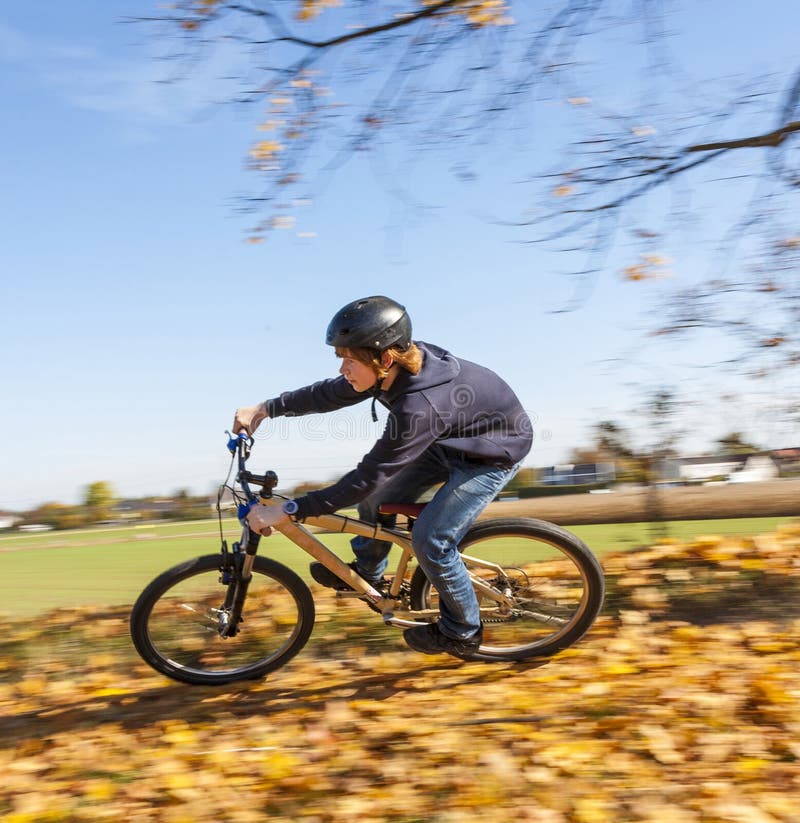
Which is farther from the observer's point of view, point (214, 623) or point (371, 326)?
point (214, 623)

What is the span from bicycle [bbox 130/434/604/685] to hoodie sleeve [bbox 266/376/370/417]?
1.19ft

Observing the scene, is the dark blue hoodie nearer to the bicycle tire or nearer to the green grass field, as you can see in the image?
the bicycle tire

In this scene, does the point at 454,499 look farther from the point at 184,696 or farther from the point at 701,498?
the point at 701,498

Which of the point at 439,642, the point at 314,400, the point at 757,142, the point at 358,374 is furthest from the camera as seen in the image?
the point at 757,142

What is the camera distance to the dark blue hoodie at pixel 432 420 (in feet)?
12.7

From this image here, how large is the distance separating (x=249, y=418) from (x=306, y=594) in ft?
3.18

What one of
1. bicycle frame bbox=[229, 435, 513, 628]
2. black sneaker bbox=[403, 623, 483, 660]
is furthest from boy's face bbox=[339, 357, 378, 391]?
black sneaker bbox=[403, 623, 483, 660]

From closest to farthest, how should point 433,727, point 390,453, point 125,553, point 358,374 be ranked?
point 433,727 < point 390,453 < point 358,374 < point 125,553

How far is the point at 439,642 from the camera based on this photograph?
14.2 feet

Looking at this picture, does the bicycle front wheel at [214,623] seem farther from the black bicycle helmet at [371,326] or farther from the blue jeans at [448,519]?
the black bicycle helmet at [371,326]

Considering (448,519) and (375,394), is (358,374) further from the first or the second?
(448,519)

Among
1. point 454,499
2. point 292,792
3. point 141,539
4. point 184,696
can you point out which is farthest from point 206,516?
point 292,792

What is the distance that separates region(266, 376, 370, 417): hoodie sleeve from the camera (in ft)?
14.9

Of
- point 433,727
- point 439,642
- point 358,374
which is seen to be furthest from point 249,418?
point 433,727
